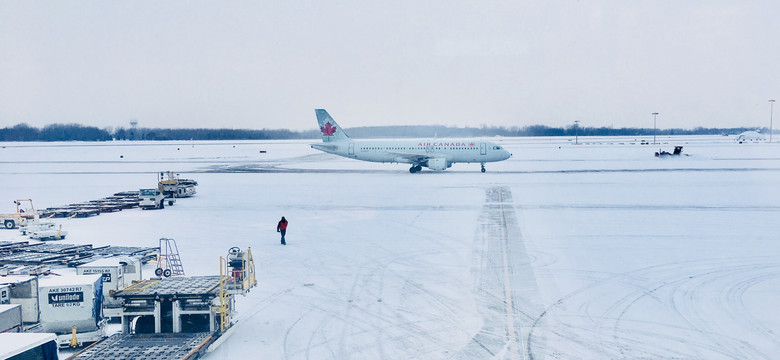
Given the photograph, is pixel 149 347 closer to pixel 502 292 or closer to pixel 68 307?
pixel 68 307

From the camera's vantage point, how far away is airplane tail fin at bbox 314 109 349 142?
65875mm

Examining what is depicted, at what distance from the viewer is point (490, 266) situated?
68.0 ft

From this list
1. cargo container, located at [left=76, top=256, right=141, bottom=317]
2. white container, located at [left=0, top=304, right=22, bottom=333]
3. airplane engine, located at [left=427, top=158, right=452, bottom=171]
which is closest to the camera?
white container, located at [left=0, top=304, right=22, bottom=333]

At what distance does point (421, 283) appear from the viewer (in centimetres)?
1872

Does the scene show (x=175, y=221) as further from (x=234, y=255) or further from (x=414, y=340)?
(x=414, y=340)

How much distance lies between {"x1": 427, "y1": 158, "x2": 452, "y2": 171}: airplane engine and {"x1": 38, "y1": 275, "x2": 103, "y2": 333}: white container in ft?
159

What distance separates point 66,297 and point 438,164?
4877 cm

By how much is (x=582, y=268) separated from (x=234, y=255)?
1174 cm

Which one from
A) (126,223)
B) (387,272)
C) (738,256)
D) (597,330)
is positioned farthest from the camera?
(126,223)

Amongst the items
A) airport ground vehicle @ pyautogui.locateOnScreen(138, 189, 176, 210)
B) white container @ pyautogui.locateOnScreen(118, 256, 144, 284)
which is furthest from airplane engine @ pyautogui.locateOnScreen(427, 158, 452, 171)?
white container @ pyautogui.locateOnScreen(118, 256, 144, 284)

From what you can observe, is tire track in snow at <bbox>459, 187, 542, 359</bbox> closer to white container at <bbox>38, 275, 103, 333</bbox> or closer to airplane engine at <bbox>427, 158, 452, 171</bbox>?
white container at <bbox>38, 275, 103, 333</bbox>

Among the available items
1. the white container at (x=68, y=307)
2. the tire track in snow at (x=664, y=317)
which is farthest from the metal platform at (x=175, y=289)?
the tire track in snow at (x=664, y=317)

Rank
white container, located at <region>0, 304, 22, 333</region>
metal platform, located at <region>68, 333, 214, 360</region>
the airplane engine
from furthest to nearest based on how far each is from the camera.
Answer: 1. the airplane engine
2. metal platform, located at <region>68, 333, 214, 360</region>
3. white container, located at <region>0, 304, 22, 333</region>

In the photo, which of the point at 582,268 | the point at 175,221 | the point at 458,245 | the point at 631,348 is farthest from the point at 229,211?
the point at 631,348
